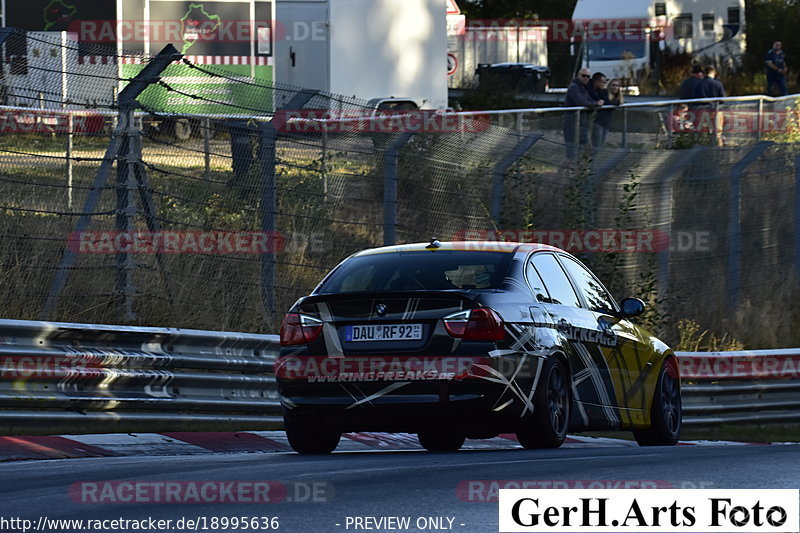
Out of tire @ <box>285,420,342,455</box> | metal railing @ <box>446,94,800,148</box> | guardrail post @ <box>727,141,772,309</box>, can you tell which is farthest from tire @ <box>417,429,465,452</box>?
guardrail post @ <box>727,141,772,309</box>

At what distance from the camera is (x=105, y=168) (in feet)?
43.7

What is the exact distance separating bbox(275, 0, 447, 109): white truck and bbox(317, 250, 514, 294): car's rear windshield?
18941 mm

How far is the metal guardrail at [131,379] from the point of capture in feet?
36.2

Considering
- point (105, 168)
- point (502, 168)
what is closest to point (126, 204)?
point (105, 168)

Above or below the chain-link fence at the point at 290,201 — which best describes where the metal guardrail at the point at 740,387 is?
below

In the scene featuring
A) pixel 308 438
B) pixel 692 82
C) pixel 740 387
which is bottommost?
pixel 740 387

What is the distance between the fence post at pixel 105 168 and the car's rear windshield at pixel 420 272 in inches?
128

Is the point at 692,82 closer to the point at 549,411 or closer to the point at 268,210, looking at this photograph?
the point at 268,210

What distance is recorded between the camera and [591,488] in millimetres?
7883

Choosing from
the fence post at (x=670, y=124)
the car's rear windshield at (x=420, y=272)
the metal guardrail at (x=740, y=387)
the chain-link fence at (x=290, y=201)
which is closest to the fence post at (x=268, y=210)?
the chain-link fence at (x=290, y=201)

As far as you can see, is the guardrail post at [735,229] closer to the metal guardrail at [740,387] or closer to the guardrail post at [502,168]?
the metal guardrail at [740,387]

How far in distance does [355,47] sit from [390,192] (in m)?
15.3

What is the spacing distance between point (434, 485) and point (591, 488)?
792mm

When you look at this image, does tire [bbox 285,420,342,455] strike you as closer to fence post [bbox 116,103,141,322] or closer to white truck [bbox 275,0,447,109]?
fence post [bbox 116,103,141,322]
